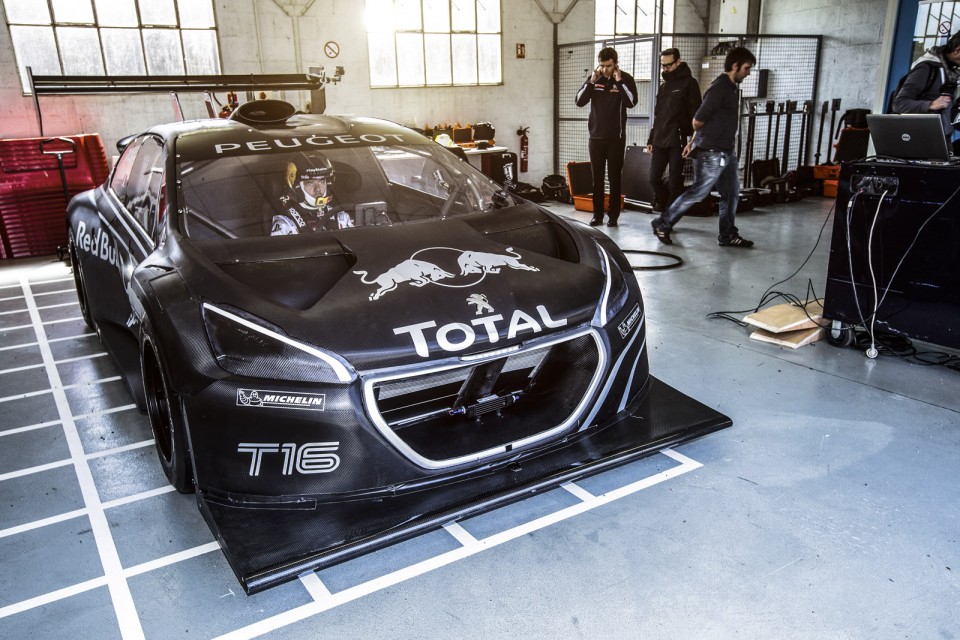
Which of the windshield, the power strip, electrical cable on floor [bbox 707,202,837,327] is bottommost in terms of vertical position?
electrical cable on floor [bbox 707,202,837,327]

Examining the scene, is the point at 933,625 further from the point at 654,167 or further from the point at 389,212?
the point at 654,167

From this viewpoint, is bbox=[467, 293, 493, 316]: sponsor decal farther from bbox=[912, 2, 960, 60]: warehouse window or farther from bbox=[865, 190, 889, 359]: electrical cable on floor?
bbox=[912, 2, 960, 60]: warehouse window

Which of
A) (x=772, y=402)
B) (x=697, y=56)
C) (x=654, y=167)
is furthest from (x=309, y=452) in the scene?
(x=697, y=56)

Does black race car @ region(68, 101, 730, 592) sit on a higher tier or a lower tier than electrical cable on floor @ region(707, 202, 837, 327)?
higher

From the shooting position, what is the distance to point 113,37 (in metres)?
7.86

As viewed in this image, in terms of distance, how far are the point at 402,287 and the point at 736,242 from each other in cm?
494

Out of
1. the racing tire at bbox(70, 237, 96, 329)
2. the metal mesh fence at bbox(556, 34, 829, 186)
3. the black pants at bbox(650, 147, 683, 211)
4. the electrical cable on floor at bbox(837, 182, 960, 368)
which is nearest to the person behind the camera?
the electrical cable on floor at bbox(837, 182, 960, 368)

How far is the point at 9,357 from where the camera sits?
4016mm

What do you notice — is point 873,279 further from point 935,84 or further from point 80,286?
point 80,286

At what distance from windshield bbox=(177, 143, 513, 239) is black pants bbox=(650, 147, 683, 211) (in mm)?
4939

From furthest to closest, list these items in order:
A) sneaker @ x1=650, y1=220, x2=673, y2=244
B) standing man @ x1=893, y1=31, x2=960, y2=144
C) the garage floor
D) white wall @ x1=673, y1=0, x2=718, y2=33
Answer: white wall @ x1=673, y1=0, x2=718, y2=33
sneaker @ x1=650, y1=220, x2=673, y2=244
standing man @ x1=893, y1=31, x2=960, y2=144
the garage floor

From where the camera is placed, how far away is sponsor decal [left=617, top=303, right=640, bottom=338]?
7.77 ft

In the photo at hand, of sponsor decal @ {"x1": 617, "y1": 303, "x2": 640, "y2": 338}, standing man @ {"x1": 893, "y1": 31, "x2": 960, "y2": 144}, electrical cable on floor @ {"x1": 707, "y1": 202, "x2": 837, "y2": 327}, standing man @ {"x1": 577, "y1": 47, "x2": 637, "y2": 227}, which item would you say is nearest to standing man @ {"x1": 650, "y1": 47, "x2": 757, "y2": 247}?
standing man @ {"x1": 577, "y1": 47, "x2": 637, "y2": 227}

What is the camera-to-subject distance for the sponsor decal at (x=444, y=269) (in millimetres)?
2229
